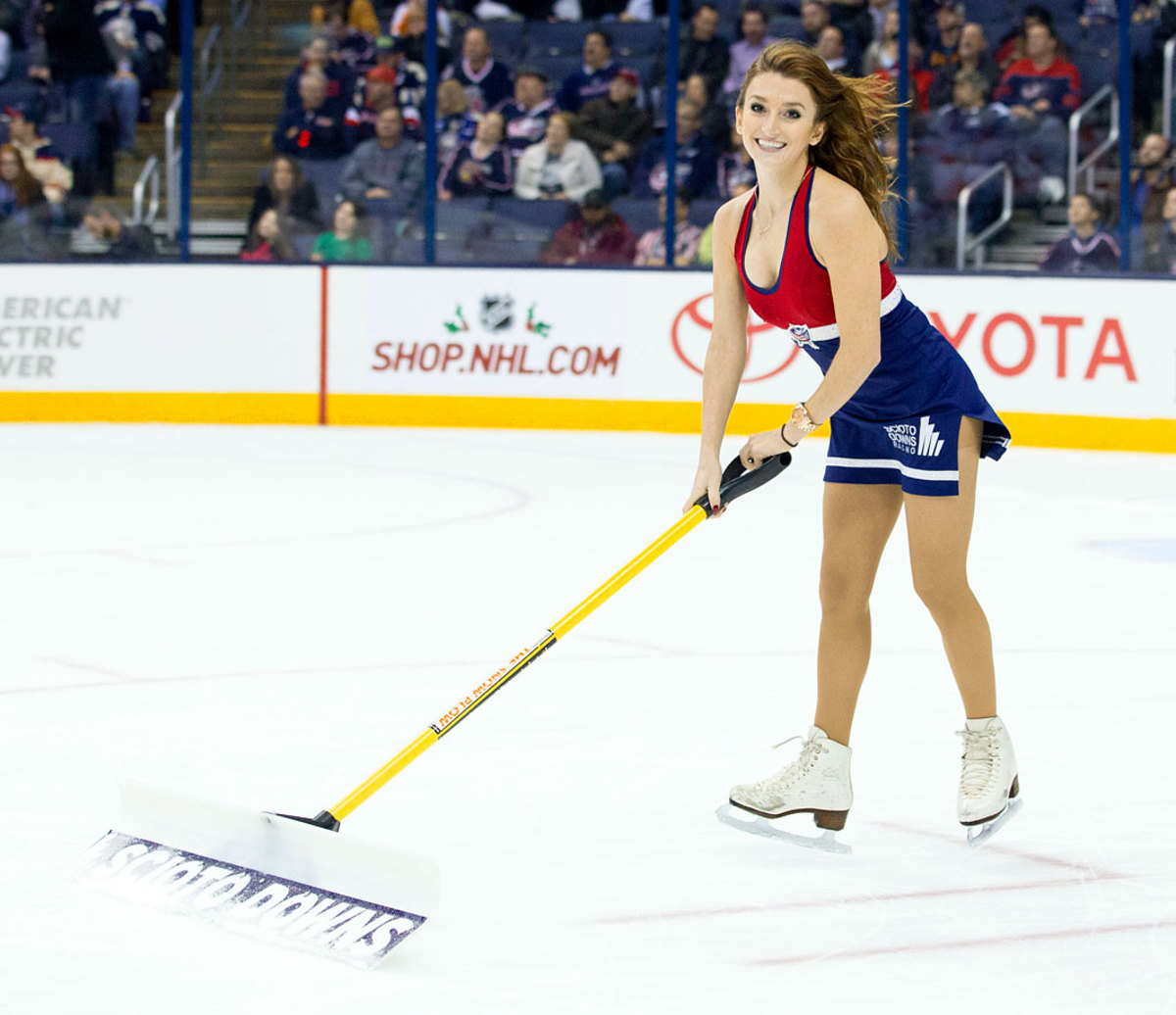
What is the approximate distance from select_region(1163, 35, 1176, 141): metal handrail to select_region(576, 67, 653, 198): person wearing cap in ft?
9.76

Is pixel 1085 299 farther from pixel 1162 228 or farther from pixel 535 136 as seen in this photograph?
pixel 535 136

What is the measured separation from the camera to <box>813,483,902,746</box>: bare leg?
3465 mm

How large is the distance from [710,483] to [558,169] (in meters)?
8.70

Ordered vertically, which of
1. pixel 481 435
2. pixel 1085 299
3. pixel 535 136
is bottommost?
pixel 481 435

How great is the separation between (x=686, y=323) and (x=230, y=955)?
869 centimetres

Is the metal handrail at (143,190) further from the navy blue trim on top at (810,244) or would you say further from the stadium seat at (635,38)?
the navy blue trim on top at (810,244)

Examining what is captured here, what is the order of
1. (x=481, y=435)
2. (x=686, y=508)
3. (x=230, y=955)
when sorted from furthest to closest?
(x=481, y=435), (x=686, y=508), (x=230, y=955)

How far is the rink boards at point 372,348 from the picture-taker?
37.2 feet

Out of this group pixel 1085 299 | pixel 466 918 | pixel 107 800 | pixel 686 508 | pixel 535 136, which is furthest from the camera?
pixel 535 136

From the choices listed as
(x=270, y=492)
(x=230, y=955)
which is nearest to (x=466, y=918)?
(x=230, y=955)

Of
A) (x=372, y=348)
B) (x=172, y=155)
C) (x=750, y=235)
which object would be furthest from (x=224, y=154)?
(x=750, y=235)

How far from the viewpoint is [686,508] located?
342 cm

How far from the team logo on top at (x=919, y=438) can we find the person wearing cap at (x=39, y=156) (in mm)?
9279

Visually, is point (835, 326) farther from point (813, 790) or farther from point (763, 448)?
point (813, 790)
